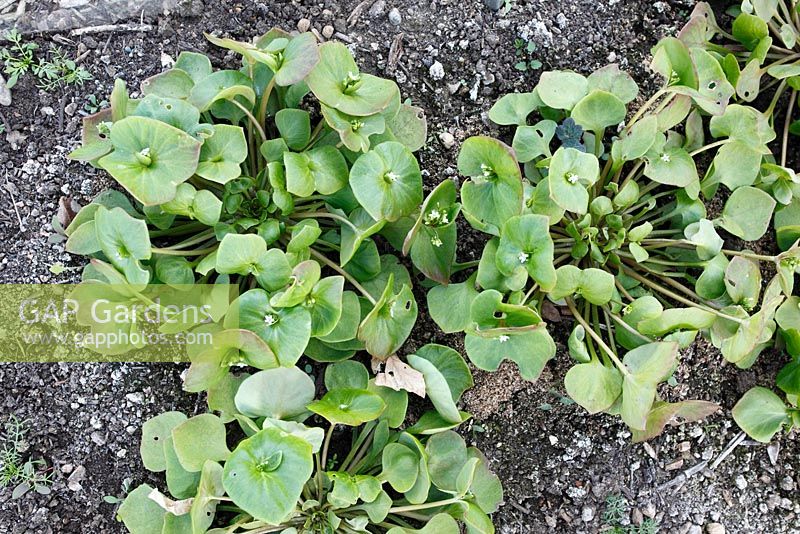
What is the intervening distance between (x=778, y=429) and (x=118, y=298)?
205cm

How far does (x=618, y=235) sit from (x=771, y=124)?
2.56 feet

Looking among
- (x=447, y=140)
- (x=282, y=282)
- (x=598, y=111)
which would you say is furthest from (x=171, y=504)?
(x=598, y=111)

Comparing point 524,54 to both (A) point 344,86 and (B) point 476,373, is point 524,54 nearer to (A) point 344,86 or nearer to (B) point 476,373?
(A) point 344,86

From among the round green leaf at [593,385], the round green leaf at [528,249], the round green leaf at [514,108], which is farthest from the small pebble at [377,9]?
the round green leaf at [593,385]

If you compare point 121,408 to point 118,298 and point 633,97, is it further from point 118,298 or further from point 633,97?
point 633,97

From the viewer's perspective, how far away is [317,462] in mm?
2111

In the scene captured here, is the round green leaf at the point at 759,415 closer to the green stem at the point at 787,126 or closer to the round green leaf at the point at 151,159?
the green stem at the point at 787,126

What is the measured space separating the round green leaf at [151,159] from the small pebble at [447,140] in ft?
2.77

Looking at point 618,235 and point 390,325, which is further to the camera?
point 618,235

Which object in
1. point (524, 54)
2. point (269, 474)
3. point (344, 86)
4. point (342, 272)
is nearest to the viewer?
point (269, 474)

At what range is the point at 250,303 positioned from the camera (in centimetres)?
197

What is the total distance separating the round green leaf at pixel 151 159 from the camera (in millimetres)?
1848

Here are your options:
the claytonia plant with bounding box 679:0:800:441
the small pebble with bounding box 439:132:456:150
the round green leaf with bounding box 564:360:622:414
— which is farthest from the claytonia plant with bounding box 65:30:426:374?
the claytonia plant with bounding box 679:0:800:441

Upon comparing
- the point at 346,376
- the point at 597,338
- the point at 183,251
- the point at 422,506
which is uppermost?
the point at 183,251
